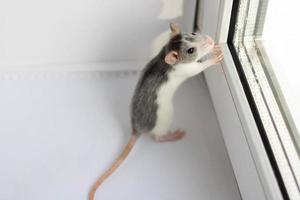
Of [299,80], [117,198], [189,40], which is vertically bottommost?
[117,198]

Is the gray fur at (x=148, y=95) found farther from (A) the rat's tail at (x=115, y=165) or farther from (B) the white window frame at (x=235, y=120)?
(B) the white window frame at (x=235, y=120)

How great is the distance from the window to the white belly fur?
14 centimetres

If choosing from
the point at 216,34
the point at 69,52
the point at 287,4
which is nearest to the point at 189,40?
the point at 216,34

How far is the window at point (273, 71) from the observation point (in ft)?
2.99

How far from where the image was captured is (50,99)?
1190 millimetres

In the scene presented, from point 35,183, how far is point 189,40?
1.41ft

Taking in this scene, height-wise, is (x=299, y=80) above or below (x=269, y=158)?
above

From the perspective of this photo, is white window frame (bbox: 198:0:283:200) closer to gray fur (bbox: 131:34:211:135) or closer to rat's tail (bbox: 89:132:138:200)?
gray fur (bbox: 131:34:211:135)

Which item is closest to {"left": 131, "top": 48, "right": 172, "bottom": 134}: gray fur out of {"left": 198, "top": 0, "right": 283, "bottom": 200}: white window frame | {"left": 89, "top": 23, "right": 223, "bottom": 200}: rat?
{"left": 89, "top": 23, "right": 223, "bottom": 200}: rat

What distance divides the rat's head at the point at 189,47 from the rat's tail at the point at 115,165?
201 millimetres

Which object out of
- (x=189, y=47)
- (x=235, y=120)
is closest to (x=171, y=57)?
(x=189, y=47)

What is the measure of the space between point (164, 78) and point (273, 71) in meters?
0.22

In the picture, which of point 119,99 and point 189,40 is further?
point 119,99

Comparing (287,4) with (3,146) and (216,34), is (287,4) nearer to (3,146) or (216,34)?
(216,34)
